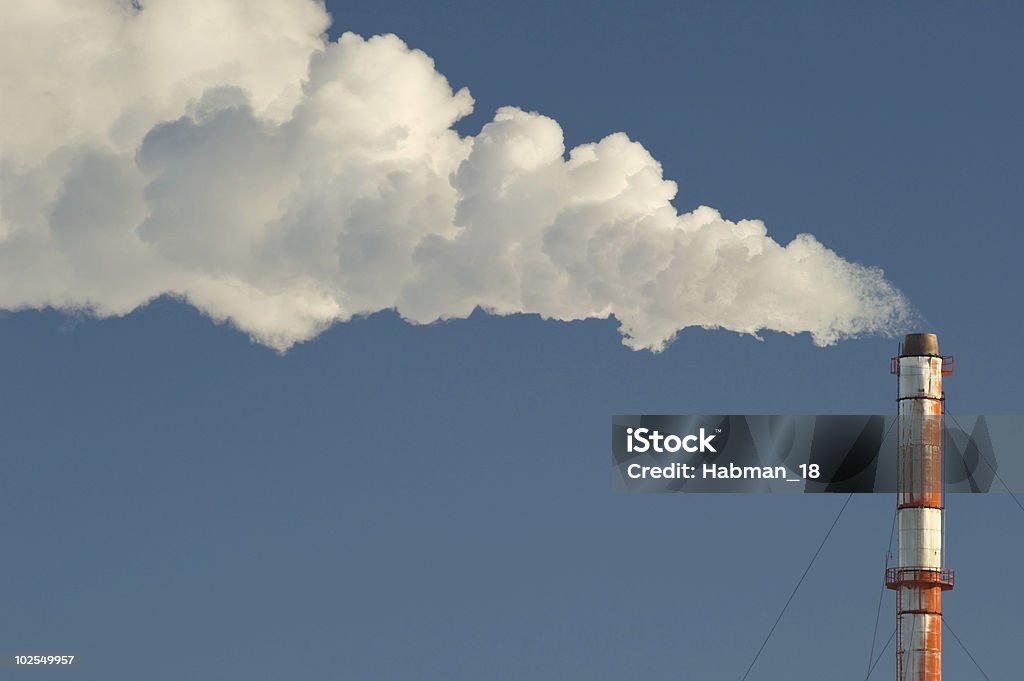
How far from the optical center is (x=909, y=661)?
101m

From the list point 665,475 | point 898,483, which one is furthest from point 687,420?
point 898,483

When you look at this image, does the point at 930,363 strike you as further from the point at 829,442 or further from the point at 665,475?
the point at 665,475

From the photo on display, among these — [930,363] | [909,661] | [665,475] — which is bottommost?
[909,661]

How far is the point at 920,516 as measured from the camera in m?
100

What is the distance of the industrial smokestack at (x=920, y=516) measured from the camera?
100312mm

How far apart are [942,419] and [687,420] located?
1348 centimetres

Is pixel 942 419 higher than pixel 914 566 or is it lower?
higher

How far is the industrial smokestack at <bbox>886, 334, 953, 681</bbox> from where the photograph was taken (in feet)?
329

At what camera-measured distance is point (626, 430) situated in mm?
97688

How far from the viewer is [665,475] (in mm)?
96938

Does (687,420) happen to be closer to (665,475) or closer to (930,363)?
(665,475)

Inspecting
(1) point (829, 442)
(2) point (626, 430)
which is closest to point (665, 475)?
(2) point (626, 430)

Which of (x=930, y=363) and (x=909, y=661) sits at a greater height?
(x=930, y=363)

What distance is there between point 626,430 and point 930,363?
53.8ft
